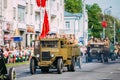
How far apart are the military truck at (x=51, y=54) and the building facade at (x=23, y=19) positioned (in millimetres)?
26192

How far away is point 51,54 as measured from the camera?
2828cm

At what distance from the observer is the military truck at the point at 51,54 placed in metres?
28.1

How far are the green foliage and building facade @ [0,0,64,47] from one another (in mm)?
35234

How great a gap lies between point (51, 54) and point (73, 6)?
3657 inches

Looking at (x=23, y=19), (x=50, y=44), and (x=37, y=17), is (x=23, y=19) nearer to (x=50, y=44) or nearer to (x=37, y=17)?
(x=37, y=17)

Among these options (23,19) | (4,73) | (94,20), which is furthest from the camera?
(94,20)

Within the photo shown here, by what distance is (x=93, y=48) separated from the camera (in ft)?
148

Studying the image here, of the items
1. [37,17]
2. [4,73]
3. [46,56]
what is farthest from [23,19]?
[4,73]

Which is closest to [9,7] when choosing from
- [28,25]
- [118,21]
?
[28,25]

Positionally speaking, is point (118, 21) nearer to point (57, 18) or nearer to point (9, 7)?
point (57, 18)

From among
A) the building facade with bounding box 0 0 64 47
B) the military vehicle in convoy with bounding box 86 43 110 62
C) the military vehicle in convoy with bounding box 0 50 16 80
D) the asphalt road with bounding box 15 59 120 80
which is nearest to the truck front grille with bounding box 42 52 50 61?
the asphalt road with bounding box 15 59 120 80

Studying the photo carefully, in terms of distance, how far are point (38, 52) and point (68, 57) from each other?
5.80 ft

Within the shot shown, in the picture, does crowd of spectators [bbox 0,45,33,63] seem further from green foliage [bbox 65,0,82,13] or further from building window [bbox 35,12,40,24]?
green foliage [bbox 65,0,82,13]

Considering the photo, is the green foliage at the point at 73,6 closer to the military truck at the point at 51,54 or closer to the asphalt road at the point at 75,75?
the asphalt road at the point at 75,75
